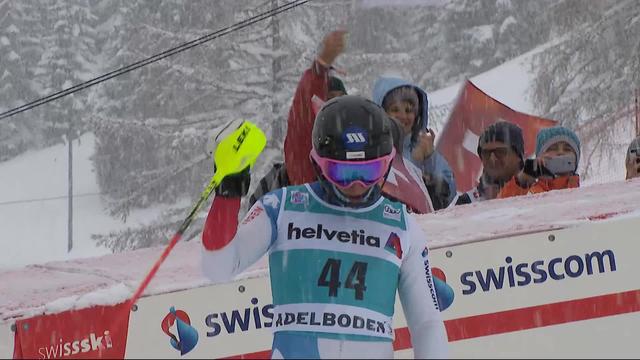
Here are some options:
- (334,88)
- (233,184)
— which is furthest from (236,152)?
(334,88)

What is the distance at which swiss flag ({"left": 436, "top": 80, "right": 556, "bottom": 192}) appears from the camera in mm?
8680

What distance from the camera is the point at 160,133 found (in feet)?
56.4

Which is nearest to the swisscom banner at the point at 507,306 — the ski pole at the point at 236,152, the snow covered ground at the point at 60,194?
the ski pole at the point at 236,152

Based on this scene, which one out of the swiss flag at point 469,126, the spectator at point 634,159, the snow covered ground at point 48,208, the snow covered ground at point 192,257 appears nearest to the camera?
the snow covered ground at point 192,257

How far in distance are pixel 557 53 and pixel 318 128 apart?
54.2 ft

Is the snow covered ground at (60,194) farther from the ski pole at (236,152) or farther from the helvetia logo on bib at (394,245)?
the ski pole at (236,152)

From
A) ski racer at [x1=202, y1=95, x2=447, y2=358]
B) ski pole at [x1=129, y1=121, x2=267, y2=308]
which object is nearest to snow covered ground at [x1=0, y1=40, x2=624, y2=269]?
ski racer at [x1=202, y1=95, x2=447, y2=358]

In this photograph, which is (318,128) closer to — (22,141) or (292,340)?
(292,340)

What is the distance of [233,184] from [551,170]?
306 cm

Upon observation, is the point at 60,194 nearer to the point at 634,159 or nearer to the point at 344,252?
the point at 634,159

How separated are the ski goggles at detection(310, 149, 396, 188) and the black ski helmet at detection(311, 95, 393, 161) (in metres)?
0.02

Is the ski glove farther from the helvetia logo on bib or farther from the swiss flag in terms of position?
the swiss flag

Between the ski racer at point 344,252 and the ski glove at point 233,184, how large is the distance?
6.7 inches

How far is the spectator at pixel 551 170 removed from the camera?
5.02 m
